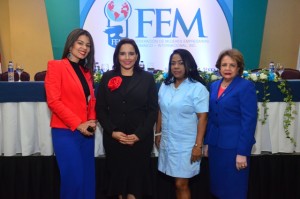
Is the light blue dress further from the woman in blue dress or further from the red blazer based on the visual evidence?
the red blazer

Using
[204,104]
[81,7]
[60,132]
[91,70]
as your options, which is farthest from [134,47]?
[81,7]

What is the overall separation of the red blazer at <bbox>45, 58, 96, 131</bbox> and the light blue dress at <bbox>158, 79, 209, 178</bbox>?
0.62m

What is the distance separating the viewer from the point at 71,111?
2.12 meters

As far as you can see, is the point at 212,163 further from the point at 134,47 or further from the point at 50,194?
the point at 50,194

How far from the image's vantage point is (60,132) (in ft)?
7.06

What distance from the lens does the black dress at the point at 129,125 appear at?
7.10 ft

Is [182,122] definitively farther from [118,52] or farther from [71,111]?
[71,111]

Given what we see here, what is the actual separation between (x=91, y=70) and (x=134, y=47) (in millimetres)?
378

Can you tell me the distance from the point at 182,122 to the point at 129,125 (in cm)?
40

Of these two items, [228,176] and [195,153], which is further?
[195,153]

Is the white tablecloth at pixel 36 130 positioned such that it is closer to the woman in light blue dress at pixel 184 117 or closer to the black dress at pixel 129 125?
the black dress at pixel 129 125

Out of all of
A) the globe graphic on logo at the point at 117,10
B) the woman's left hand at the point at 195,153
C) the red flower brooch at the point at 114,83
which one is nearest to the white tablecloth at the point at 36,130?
the red flower brooch at the point at 114,83

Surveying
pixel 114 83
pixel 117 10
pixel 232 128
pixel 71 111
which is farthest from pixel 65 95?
pixel 117 10

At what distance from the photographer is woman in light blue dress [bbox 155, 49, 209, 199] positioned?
2.26 m
